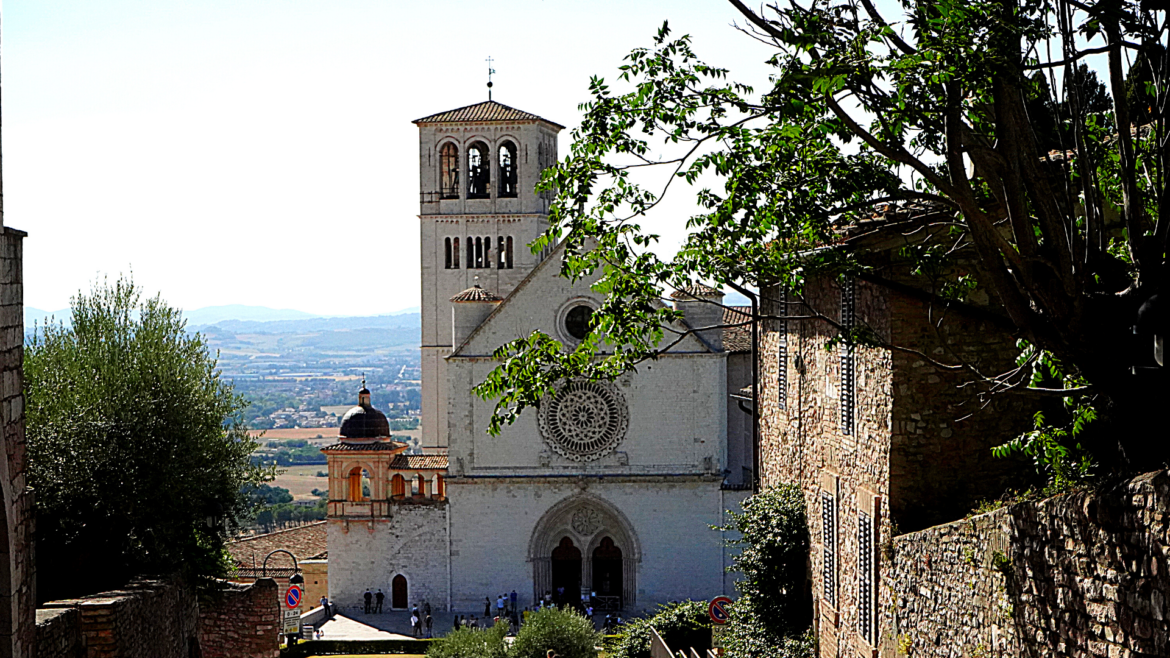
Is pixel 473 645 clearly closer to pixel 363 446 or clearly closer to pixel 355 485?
pixel 363 446

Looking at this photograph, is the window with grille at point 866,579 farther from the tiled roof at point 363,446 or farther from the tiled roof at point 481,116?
the tiled roof at point 481,116

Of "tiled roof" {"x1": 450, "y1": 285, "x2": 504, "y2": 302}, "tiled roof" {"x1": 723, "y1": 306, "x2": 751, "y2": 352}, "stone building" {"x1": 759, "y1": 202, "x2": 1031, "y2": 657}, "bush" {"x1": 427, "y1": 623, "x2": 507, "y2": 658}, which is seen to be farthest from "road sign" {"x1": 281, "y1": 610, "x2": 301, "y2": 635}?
"stone building" {"x1": 759, "y1": 202, "x2": 1031, "y2": 657}

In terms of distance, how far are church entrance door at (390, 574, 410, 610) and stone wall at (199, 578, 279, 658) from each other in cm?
2238

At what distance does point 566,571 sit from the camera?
45.6m

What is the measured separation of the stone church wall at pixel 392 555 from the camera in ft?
146

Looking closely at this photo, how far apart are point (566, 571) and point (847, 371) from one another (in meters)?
32.8

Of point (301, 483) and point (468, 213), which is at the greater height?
point (468, 213)

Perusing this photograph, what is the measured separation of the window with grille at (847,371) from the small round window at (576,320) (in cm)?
2988

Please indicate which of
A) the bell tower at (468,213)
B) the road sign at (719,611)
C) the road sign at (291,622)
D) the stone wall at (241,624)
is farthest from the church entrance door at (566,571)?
the road sign at (719,611)

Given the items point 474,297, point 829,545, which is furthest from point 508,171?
point 829,545

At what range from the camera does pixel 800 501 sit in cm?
1644

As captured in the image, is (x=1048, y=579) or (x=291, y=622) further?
(x=291, y=622)

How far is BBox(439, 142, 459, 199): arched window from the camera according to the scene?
2140 inches

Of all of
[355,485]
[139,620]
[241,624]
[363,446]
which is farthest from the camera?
[355,485]
